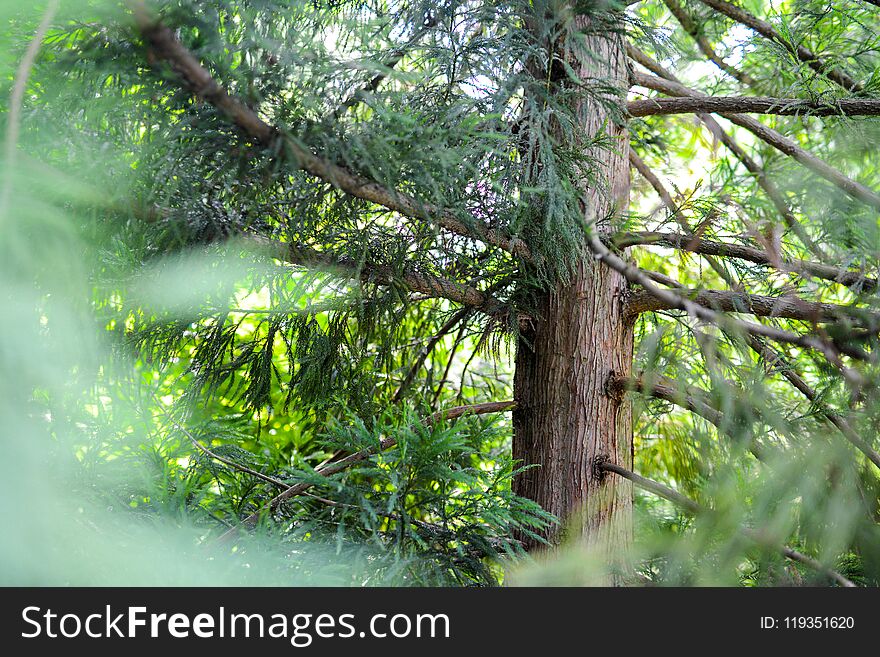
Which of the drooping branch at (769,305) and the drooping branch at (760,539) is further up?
the drooping branch at (769,305)

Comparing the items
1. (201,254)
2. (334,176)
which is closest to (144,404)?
(201,254)

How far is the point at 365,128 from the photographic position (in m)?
0.68

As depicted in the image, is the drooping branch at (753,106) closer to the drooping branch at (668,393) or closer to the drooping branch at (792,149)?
the drooping branch at (792,149)

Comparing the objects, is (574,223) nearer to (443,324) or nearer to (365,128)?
(365,128)

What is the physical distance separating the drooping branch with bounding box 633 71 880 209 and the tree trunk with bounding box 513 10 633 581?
85 millimetres

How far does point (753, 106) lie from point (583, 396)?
0.47m

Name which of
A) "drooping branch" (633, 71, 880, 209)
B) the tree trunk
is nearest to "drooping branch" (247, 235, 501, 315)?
the tree trunk

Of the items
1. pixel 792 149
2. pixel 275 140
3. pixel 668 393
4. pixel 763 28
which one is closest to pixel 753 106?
pixel 792 149

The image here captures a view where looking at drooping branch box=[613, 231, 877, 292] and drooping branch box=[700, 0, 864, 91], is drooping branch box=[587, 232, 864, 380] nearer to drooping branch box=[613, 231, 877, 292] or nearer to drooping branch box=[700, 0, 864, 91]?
drooping branch box=[613, 231, 877, 292]

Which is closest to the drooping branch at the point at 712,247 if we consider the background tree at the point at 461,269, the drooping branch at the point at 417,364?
the background tree at the point at 461,269

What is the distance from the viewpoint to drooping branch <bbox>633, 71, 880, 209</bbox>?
35.5 inches

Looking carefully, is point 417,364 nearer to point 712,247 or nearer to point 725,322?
point 712,247

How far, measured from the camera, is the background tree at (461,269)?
0.68m

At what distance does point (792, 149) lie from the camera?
1023mm
